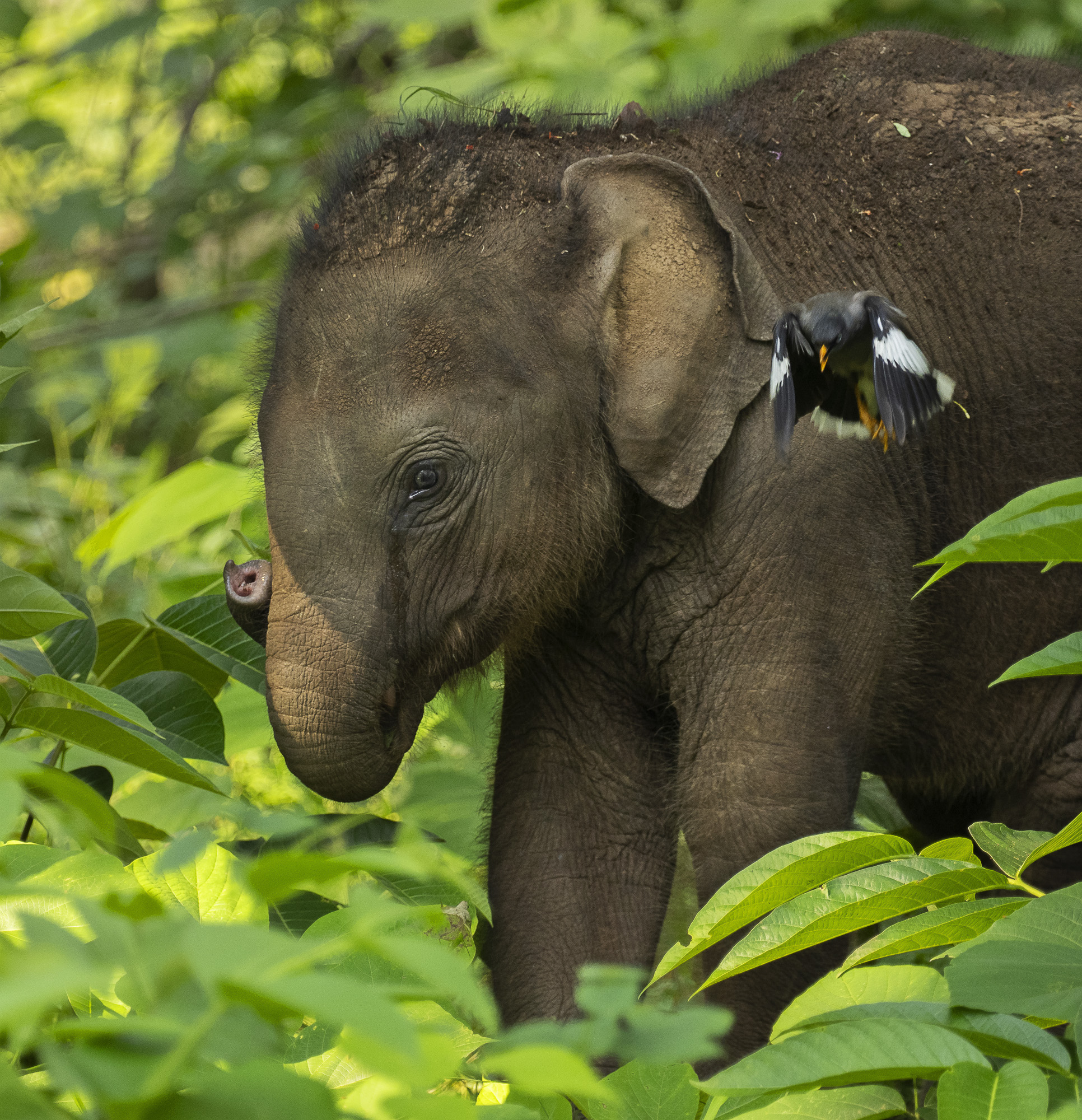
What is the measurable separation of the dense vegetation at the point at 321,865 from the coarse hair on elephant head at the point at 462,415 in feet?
0.79

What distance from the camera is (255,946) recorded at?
738 mm

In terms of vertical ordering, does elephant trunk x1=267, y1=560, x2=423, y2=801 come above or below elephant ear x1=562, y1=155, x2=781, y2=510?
below

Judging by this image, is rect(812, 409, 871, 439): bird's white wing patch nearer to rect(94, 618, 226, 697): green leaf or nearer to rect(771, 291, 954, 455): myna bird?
rect(771, 291, 954, 455): myna bird

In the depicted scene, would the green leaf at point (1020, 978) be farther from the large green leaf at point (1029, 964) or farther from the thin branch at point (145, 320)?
the thin branch at point (145, 320)

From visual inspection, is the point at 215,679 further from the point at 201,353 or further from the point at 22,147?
the point at 22,147

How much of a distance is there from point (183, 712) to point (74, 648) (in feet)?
0.70

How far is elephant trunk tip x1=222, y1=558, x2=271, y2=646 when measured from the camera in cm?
217

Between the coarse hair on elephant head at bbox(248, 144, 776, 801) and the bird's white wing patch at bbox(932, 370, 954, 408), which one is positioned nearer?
the bird's white wing patch at bbox(932, 370, 954, 408)

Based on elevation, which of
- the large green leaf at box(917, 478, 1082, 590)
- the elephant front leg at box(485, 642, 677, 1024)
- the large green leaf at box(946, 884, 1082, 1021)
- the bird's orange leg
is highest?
the large green leaf at box(917, 478, 1082, 590)

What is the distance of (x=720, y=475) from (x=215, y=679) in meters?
0.99

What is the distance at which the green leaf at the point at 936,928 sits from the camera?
1392 mm

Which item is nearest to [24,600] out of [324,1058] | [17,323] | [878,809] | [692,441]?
[17,323]

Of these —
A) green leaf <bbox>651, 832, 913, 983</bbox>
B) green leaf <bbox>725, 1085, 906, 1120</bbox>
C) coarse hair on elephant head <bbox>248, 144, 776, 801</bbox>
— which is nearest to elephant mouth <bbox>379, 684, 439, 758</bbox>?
coarse hair on elephant head <bbox>248, 144, 776, 801</bbox>

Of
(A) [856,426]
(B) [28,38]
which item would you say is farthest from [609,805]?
(B) [28,38]
